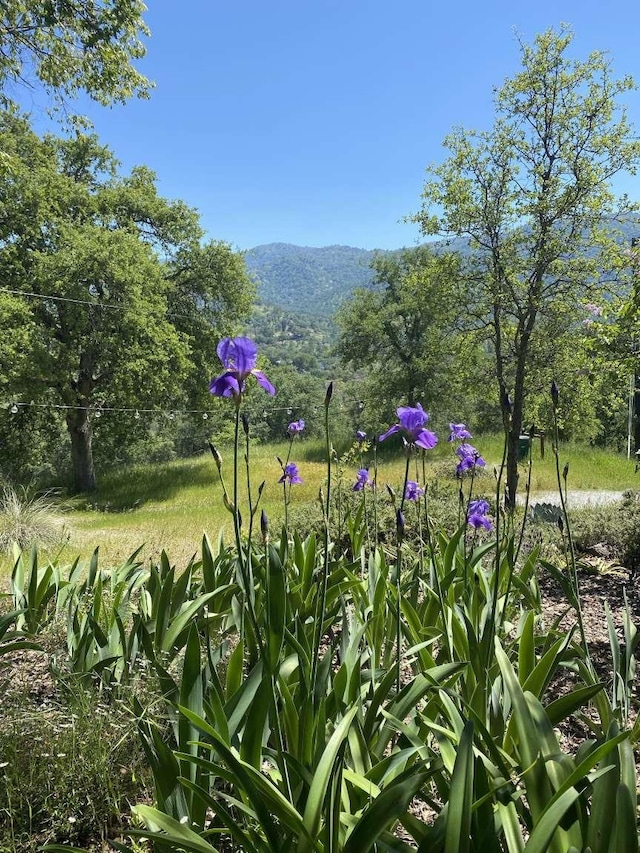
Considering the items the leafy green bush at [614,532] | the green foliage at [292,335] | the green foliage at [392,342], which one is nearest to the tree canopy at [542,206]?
the leafy green bush at [614,532]

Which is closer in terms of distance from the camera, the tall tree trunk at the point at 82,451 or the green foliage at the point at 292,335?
the tall tree trunk at the point at 82,451

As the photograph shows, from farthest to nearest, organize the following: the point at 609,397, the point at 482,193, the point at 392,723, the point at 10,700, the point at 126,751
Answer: the point at 609,397 < the point at 482,193 < the point at 10,700 < the point at 126,751 < the point at 392,723

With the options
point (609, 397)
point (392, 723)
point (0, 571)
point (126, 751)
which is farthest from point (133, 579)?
point (609, 397)

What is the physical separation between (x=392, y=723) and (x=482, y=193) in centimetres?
868

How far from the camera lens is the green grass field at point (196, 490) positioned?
8.29 metres

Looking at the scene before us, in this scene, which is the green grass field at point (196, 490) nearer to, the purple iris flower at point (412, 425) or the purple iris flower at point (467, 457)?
the purple iris flower at point (467, 457)

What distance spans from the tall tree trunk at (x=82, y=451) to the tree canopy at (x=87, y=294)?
4cm

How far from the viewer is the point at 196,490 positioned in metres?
16.3

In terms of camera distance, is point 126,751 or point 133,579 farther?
point 133,579

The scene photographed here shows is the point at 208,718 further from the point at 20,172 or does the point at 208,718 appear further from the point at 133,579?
the point at 20,172

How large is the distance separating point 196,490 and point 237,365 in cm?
1528

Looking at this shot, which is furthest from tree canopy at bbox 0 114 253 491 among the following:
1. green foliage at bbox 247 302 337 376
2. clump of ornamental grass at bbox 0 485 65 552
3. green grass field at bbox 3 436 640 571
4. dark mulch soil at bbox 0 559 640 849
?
green foliage at bbox 247 302 337 376

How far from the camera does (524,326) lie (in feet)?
29.1

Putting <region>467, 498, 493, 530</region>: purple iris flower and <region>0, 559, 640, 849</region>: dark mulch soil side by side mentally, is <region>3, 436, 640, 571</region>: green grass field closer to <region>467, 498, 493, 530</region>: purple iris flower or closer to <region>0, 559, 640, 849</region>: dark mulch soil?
<region>0, 559, 640, 849</region>: dark mulch soil
